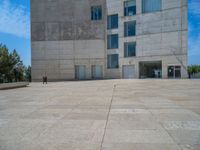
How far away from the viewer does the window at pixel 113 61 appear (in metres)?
39.2

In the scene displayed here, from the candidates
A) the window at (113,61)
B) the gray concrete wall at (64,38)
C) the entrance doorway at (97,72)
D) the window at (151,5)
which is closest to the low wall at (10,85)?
the gray concrete wall at (64,38)

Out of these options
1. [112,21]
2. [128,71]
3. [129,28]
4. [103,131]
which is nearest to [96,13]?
[112,21]

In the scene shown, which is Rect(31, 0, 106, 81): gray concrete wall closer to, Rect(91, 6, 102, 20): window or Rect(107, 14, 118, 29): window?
Rect(91, 6, 102, 20): window

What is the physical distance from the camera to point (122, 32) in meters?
38.1

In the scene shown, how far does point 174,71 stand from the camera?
34.4 m

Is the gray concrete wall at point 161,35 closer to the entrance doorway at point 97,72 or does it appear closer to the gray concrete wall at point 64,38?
the entrance doorway at point 97,72

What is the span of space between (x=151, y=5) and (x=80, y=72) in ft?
66.1

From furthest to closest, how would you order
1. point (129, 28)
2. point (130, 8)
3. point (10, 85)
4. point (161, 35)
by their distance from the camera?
point (129, 28)
point (130, 8)
point (161, 35)
point (10, 85)

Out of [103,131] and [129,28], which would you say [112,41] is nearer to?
[129,28]

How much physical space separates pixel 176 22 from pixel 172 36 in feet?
8.41

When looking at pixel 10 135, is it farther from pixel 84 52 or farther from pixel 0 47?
pixel 0 47

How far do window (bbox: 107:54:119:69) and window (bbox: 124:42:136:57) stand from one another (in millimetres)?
2209

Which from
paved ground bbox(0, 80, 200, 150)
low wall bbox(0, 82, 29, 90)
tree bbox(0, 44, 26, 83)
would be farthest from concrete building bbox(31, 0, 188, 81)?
paved ground bbox(0, 80, 200, 150)

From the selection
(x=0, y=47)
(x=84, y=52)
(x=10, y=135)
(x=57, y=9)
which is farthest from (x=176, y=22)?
(x=0, y=47)
